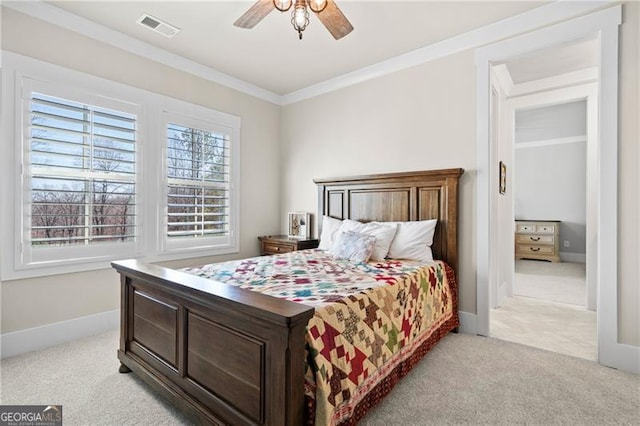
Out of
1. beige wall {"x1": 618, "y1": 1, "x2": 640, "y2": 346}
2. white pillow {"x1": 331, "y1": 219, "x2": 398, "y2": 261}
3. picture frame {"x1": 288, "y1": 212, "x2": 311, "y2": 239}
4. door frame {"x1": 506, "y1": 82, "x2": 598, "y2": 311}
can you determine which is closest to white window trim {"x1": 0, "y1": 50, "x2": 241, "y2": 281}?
picture frame {"x1": 288, "y1": 212, "x2": 311, "y2": 239}

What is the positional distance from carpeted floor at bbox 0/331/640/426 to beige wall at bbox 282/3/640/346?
575 mm

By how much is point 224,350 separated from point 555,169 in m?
7.98

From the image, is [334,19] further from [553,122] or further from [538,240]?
[538,240]

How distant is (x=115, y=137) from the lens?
9.75 ft

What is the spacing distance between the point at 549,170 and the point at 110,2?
8.13 meters

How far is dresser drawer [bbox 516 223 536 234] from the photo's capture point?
696 cm

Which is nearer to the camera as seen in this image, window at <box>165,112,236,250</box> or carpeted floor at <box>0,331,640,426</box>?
carpeted floor at <box>0,331,640,426</box>

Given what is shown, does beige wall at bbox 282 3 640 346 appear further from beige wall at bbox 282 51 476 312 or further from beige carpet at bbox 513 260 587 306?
beige carpet at bbox 513 260 587 306

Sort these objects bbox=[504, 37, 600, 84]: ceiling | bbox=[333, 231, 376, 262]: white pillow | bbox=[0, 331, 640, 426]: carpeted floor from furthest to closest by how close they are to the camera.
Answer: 1. bbox=[504, 37, 600, 84]: ceiling
2. bbox=[333, 231, 376, 262]: white pillow
3. bbox=[0, 331, 640, 426]: carpeted floor

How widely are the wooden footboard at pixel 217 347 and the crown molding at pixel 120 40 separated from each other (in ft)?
7.10

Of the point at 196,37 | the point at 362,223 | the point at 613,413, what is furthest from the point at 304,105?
the point at 613,413

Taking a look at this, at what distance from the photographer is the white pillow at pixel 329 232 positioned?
11.5 feet

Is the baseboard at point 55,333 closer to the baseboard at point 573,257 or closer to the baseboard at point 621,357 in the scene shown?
the baseboard at point 621,357

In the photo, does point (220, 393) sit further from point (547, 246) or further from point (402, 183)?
point (547, 246)
